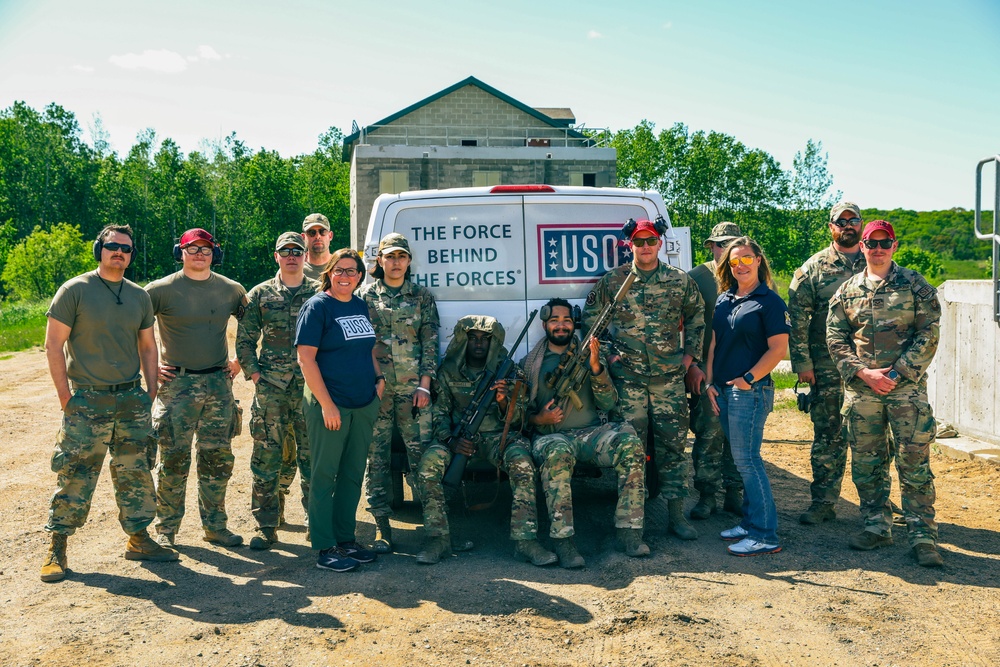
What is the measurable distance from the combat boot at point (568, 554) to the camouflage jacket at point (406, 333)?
1.45 m

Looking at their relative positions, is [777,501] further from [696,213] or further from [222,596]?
[696,213]

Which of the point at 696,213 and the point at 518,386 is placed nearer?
the point at 518,386

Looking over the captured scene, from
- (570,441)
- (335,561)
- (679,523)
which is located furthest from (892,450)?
(335,561)

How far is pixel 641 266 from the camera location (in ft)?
17.5

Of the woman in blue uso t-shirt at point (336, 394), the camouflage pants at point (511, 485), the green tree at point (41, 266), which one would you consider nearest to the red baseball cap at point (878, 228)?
the camouflage pants at point (511, 485)

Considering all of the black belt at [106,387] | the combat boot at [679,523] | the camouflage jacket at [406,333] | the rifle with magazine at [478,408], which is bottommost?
the combat boot at [679,523]

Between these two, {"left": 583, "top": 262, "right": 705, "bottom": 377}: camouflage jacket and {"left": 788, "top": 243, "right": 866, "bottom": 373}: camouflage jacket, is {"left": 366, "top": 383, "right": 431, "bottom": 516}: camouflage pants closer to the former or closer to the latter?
{"left": 583, "top": 262, "right": 705, "bottom": 377}: camouflage jacket

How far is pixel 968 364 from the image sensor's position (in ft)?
28.0

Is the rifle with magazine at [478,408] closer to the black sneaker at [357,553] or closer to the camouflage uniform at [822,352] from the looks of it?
the black sneaker at [357,553]

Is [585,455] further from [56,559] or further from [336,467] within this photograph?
[56,559]

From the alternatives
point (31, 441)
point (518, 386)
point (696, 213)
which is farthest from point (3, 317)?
point (696, 213)

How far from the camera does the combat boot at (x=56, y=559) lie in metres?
4.70

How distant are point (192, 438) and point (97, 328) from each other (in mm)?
983

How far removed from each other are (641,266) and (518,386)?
1.20 m
